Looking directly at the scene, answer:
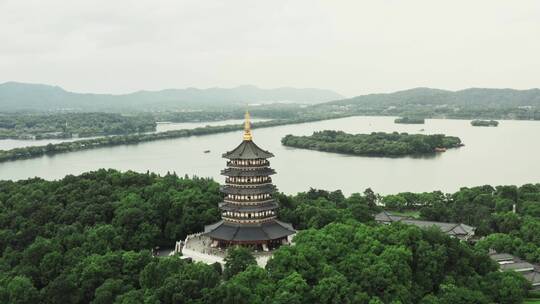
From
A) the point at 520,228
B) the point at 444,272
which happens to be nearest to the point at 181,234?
the point at 444,272

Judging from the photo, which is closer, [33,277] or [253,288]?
[253,288]

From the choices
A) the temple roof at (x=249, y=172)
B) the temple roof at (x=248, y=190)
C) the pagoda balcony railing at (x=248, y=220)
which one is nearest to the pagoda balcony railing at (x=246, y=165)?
the temple roof at (x=249, y=172)

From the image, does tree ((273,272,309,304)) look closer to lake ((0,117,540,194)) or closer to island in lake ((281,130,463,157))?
lake ((0,117,540,194))

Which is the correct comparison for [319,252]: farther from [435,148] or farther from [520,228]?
[435,148]

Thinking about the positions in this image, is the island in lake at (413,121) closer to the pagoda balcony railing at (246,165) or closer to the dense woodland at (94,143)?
the dense woodland at (94,143)

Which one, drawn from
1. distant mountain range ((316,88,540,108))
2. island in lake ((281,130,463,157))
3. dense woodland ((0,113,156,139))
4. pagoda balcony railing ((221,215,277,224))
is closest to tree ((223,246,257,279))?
pagoda balcony railing ((221,215,277,224))

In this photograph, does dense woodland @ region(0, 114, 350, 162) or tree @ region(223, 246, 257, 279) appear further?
dense woodland @ region(0, 114, 350, 162)
